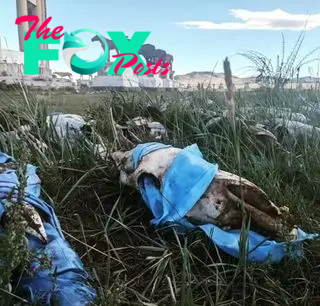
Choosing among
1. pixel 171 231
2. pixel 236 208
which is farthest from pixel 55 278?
pixel 236 208

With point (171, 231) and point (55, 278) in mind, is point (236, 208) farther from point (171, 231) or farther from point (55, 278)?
point (55, 278)

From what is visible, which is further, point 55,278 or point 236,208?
point 236,208

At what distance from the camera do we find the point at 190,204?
1579mm

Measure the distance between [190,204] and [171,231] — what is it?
0.12 metres

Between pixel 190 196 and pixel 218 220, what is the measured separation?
0.14 metres

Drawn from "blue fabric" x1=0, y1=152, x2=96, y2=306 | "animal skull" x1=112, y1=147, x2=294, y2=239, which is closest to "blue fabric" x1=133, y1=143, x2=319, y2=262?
"animal skull" x1=112, y1=147, x2=294, y2=239

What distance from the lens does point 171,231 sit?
1.57 meters

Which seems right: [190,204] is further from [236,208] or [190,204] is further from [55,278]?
[55,278]

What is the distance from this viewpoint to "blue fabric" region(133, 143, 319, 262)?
1.41 m

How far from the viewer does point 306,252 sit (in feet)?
4.78

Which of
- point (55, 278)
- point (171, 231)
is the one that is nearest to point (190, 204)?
point (171, 231)

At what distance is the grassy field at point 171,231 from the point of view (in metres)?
1.29

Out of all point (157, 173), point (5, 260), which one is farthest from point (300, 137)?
point (5, 260)

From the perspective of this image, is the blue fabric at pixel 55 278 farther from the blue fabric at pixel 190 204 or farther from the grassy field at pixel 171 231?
the blue fabric at pixel 190 204
